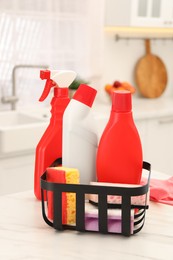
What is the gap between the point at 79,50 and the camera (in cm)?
336

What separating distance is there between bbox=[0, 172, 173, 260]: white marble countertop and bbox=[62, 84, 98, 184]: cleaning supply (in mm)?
165

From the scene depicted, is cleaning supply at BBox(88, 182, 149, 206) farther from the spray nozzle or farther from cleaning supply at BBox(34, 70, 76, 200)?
the spray nozzle

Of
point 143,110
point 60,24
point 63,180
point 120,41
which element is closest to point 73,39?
point 60,24

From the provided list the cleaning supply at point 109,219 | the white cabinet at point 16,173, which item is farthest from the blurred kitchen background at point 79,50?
the cleaning supply at point 109,219

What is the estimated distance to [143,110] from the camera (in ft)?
10.6

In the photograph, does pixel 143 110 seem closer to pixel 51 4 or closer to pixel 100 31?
pixel 100 31

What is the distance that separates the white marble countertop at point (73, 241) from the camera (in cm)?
97

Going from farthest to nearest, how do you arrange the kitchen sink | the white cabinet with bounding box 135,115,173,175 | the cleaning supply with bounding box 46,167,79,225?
the white cabinet with bounding box 135,115,173,175 → the kitchen sink → the cleaning supply with bounding box 46,167,79,225

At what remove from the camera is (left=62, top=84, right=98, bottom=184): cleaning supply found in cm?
113

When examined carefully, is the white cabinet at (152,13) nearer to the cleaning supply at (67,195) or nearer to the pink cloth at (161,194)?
the pink cloth at (161,194)

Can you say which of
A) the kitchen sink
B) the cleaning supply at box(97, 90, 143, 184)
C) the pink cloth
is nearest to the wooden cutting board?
the kitchen sink

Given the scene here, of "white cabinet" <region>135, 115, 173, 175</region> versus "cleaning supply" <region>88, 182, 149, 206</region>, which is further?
"white cabinet" <region>135, 115, 173, 175</region>

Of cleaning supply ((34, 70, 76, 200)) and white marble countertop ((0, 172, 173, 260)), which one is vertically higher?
cleaning supply ((34, 70, 76, 200))

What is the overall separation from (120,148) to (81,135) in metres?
→ 0.11
